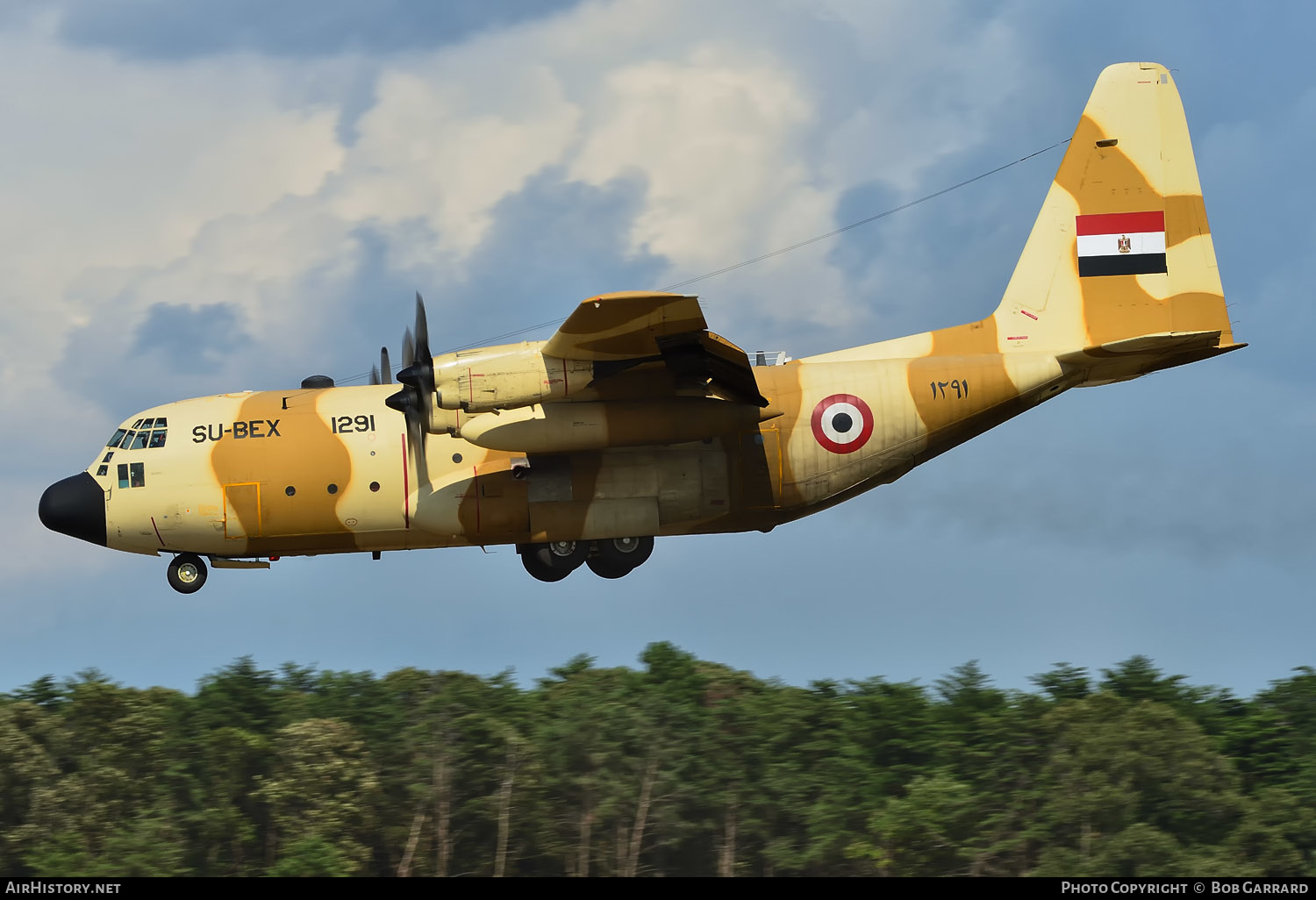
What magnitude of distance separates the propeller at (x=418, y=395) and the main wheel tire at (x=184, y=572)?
5.14m

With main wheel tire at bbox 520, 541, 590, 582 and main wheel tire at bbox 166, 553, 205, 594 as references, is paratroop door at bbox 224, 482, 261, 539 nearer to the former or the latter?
main wheel tire at bbox 166, 553, 205, 594

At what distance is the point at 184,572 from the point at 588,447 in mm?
8822

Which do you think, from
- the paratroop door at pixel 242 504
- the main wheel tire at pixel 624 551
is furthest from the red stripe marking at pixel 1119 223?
the paratroop door at pixel 242 504

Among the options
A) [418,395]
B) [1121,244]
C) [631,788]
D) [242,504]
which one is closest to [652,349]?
[418,395]

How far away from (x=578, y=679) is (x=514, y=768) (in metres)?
7.25

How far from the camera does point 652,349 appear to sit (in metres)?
23.5

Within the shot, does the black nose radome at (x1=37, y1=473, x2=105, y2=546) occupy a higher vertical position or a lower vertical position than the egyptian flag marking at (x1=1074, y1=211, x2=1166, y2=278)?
lower

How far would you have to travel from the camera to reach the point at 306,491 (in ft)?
84.3

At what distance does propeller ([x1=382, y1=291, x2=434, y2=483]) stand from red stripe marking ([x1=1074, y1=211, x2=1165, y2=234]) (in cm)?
1422

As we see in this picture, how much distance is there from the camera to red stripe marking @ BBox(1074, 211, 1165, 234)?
28.2 m

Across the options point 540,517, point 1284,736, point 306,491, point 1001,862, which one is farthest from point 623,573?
point 1284,736

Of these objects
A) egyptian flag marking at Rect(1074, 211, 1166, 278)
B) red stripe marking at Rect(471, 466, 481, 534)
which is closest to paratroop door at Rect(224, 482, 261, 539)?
red stripe marking at Rect(471, 466, 481, 534)

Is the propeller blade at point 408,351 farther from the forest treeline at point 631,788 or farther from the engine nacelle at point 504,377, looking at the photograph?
the forest treeline at point 631,788

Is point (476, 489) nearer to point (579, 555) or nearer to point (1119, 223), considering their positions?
point (579, 555)
